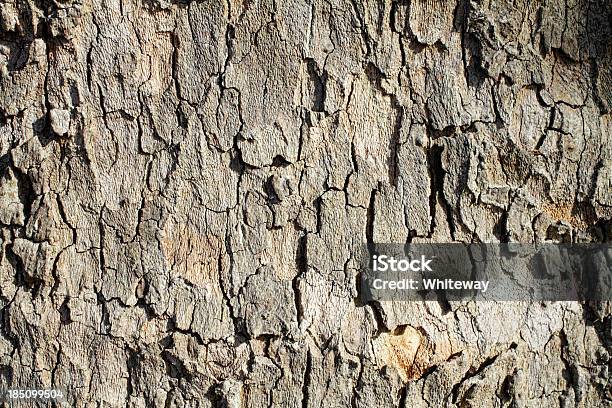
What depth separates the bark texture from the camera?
140 cm

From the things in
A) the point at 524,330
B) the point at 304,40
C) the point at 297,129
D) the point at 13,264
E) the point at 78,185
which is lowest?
the point at 524,330

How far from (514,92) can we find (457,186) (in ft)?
0.72

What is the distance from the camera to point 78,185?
1415 mm

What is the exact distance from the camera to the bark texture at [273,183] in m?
1.40

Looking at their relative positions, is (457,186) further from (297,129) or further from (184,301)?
(184,301)

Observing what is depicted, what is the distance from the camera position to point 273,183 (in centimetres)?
140

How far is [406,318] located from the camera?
1.41 m

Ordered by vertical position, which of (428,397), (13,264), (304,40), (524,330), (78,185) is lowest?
(428,397)

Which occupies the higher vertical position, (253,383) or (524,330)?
(524,330)

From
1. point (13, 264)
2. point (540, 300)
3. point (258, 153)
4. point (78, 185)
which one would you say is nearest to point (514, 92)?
point (540, 300)

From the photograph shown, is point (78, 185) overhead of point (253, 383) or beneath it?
overhead

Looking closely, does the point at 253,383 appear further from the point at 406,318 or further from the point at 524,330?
the point at 524,330

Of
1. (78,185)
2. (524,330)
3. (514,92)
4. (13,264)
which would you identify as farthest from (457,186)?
(13,264)

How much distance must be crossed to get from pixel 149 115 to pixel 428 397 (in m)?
0.78
